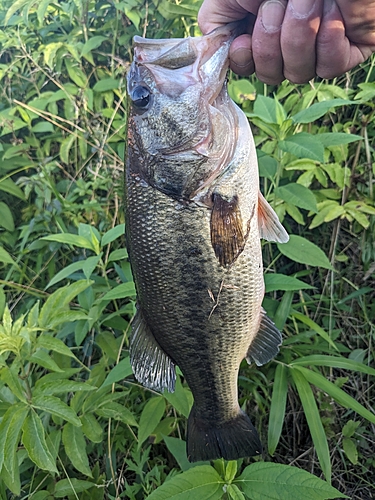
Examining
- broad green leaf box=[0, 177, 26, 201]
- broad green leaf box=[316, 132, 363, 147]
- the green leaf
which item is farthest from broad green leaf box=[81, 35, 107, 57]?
broad green leaf box=[316, 132, 363, 147]

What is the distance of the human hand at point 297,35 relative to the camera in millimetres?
1186

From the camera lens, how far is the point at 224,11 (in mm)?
1326

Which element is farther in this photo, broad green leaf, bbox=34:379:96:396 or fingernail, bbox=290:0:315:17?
broad green leaf, bbox=34:379:96:396

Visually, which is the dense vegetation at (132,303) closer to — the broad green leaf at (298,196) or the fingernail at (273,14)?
the broad green leaf at (298,196)

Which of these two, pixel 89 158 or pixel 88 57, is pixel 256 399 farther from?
pixel 88 57

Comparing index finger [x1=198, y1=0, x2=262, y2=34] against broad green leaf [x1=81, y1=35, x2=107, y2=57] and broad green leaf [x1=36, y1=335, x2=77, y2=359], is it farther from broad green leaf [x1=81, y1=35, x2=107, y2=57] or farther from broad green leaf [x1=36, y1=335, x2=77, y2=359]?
broad green leaf [x1=81, y1=35, x2=107, y2=57]

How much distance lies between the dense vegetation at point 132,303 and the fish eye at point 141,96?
2.15 feet


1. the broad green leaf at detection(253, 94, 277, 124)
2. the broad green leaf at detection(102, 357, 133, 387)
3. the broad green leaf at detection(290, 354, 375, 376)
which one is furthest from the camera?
the broad green leaf at detection(253, 94, 277, 124)

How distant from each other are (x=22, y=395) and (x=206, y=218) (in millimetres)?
902

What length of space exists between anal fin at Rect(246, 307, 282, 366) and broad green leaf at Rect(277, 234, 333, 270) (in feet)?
1.14

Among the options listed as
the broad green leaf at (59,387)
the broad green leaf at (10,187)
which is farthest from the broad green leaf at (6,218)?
the broad green leaf at (59,387)

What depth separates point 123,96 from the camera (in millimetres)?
2832

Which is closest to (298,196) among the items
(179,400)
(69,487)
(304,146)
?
(304,146)

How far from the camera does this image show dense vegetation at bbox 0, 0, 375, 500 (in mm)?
1539
